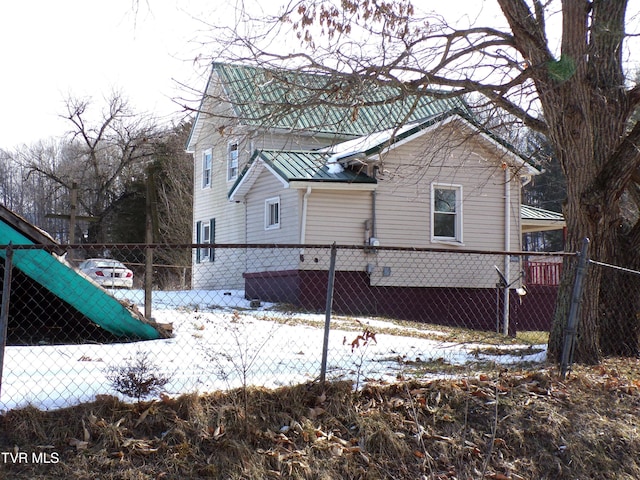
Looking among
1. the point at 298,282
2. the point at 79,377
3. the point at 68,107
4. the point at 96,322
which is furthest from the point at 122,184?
the point at 79,377

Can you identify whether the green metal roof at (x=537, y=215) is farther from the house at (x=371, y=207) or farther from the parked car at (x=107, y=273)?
the parked car at (x=107, y=273)

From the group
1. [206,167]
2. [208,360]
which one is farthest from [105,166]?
[208,360]

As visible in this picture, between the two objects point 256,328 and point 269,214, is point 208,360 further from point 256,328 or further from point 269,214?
point 269,214

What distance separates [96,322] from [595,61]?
6.76m

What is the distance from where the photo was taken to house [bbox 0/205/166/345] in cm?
787

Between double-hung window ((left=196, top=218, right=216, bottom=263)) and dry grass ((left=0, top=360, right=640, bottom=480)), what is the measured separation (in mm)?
17769

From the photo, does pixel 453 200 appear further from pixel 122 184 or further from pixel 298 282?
pixel 122 184

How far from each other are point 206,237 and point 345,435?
1991 cm

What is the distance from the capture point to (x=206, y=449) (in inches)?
202

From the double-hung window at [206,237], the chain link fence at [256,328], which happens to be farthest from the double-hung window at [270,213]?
the double-hung window at [206,237]

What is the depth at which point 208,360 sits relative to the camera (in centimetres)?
703

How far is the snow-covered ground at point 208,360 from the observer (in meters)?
5.81

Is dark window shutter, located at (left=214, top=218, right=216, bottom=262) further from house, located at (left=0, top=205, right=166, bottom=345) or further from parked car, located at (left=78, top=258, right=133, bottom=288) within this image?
house, located at (left=0, top=205, right=166, bottom=345)

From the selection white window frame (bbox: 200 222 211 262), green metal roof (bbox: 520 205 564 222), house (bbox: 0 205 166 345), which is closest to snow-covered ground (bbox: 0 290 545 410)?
house (bbox: 0 205 166 345)
